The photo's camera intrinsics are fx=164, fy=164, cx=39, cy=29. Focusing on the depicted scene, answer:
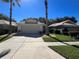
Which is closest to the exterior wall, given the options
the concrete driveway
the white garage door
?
the white garage door

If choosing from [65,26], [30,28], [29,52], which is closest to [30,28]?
[30,28]

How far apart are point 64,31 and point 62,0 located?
7635 mm

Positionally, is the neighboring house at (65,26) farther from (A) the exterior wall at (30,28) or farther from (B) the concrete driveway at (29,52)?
(B) the concrete driveway at (29,52)

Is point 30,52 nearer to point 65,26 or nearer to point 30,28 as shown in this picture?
point 65,26

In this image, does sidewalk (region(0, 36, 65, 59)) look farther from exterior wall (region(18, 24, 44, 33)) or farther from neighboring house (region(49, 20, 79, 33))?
exterior wall (region(18, 24, 44, 33))

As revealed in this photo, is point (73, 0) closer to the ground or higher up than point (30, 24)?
higher up


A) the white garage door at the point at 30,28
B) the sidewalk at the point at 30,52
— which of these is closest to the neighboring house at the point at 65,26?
the white garage door at the point at 30,28

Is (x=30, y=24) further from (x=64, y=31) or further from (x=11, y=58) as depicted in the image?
(x=11, y=58)

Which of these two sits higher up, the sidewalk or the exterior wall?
the exterior wall

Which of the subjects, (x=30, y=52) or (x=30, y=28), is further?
(x=30, y=28)

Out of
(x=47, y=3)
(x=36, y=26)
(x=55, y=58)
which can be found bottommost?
(x=55, y=58)

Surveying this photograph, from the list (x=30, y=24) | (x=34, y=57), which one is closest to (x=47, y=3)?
(x=30, y=24)

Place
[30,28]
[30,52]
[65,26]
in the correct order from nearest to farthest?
1. [30,52]
2. [65,26]
3. [30,28]

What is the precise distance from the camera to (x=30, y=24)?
40281 mm
